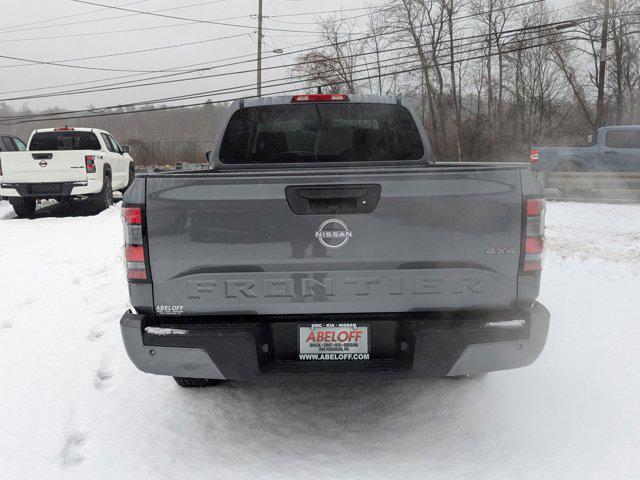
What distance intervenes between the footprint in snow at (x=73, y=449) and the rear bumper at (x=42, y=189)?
10.2 m

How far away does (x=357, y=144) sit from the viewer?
4.39 metres

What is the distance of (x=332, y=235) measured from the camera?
8.20 ft

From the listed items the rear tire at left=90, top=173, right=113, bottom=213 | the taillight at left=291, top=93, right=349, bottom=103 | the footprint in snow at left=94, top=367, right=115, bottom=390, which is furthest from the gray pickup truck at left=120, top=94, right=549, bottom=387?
the rear tire at left=90, top=173, right=113, bottom=213

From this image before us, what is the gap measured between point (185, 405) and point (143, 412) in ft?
0.85

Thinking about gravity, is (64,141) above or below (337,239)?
above

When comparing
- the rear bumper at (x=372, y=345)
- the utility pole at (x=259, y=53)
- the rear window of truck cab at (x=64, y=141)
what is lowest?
the rear bumper at (x=372, y=345)

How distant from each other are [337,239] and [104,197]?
39.0 feet

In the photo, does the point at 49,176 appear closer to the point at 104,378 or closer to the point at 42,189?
the point at 42,189

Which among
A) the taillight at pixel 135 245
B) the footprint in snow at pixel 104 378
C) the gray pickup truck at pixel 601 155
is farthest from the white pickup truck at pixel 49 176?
the gray pickup truck at pixel 601 155

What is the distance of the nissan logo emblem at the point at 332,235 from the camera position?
249 centimetres

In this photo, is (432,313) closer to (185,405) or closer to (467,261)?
(467,261)

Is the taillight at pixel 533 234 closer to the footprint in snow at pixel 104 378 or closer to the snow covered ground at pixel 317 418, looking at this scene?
the snow covered ground at pixel 317 418

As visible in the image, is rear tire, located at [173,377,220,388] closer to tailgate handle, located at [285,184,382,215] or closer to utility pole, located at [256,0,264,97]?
tailgate handle, located at [285,184,382,215]

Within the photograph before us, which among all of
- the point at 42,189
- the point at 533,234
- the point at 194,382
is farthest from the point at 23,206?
the point at 533,234
